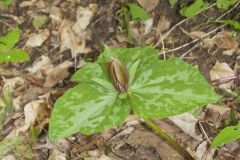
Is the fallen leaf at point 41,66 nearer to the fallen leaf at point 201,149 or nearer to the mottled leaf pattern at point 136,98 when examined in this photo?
the mottled leaf pattern at point 136,98

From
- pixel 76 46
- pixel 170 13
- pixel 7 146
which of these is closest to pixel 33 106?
pixel 7 146

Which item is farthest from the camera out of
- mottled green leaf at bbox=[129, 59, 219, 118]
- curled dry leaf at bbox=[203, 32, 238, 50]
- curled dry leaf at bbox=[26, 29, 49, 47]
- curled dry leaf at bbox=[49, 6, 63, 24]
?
curled dry leaf at bbox=[49, 6, 63, 24]

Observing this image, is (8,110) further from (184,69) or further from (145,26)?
(184,69)

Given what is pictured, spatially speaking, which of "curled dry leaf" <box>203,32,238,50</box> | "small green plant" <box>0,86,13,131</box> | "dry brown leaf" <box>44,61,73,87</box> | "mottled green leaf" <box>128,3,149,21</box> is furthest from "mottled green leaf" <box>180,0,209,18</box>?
"small green plant" <box>0,86,13,131</box>

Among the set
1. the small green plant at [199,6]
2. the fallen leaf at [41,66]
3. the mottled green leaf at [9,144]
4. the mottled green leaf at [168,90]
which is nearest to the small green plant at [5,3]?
the fallen leaf at [41,66]

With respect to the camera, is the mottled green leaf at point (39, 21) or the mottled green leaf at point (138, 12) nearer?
the mottled green leaf at point (138, 12)

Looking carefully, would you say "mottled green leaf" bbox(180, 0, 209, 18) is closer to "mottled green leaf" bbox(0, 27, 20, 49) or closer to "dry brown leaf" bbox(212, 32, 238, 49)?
"dry brown leaf" bbox(212, 32, 238, 49)

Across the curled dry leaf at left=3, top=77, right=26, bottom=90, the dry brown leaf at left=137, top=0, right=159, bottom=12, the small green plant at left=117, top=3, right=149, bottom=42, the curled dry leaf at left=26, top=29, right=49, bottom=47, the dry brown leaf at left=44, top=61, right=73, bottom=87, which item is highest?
the dry brown leaf at left=137, top=0, right=159, bottom=12

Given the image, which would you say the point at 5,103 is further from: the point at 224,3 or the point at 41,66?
the point at 224,3

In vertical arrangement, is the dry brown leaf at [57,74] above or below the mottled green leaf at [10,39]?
below
